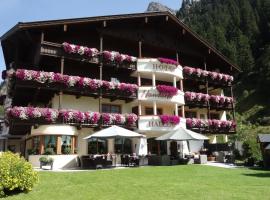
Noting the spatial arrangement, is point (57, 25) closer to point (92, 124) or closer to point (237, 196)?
point (92, 124)

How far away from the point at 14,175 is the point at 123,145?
16537 mm

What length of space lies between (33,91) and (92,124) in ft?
19.9

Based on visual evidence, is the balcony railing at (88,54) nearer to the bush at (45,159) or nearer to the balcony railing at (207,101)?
the balcony railing at (207,101)

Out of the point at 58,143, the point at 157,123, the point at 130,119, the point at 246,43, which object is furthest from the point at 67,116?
the point at 246,43

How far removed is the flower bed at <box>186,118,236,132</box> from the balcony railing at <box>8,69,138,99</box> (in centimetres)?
641

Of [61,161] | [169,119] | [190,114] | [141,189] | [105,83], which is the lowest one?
[141,189]

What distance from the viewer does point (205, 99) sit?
33094mm

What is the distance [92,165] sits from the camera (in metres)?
22.4

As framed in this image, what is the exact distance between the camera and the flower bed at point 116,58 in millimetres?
27781

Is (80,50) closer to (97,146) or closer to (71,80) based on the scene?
(71,80)

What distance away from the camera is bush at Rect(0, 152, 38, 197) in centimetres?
1199

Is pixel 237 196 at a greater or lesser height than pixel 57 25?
lesser

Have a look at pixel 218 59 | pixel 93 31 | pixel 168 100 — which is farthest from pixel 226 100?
pixel 93 31

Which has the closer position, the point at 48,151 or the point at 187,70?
the point at 48,151
